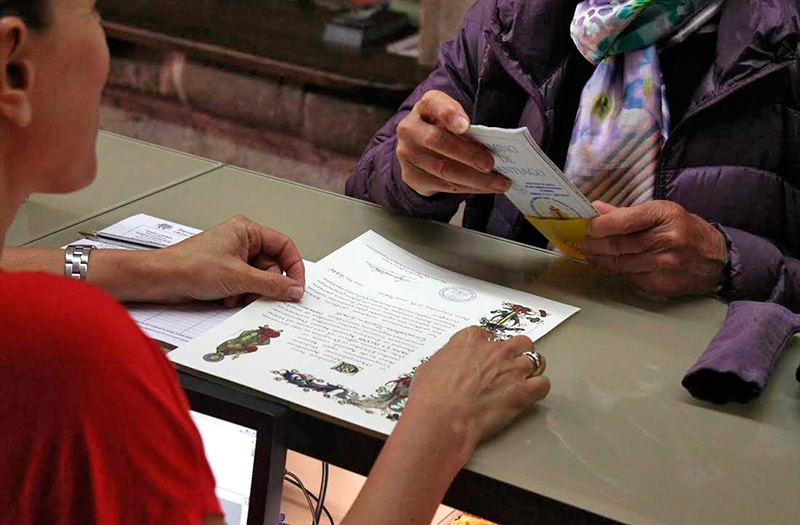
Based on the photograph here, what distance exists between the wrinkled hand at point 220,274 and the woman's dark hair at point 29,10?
0.47 m

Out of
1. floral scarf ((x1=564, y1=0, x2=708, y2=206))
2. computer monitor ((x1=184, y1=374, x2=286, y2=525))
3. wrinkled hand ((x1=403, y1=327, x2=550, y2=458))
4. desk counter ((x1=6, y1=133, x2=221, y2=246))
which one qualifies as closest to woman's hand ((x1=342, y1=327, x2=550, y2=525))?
wrinkled hand ((x1=403, y1=327, x2=550, y2=458))

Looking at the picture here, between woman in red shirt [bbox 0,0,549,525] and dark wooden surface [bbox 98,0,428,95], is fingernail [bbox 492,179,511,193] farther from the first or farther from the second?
dark wooden surface [bbox 98,0,428,95]

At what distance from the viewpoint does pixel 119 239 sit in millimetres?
1254

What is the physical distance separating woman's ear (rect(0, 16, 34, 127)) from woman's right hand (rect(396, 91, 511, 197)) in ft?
2.00

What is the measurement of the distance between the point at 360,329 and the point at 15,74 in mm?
493

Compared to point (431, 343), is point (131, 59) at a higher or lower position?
lower

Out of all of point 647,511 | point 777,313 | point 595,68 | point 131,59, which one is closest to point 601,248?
point 777,313

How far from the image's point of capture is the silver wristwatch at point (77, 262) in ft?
3.72

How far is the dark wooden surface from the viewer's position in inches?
115

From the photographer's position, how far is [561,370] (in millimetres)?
1033

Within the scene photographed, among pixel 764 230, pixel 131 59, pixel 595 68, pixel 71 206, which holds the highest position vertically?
pixel 595 68

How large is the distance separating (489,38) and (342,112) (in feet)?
4.90

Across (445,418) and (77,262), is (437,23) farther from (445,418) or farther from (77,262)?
(445,418)

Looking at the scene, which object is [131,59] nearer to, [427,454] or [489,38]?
[489,38]
